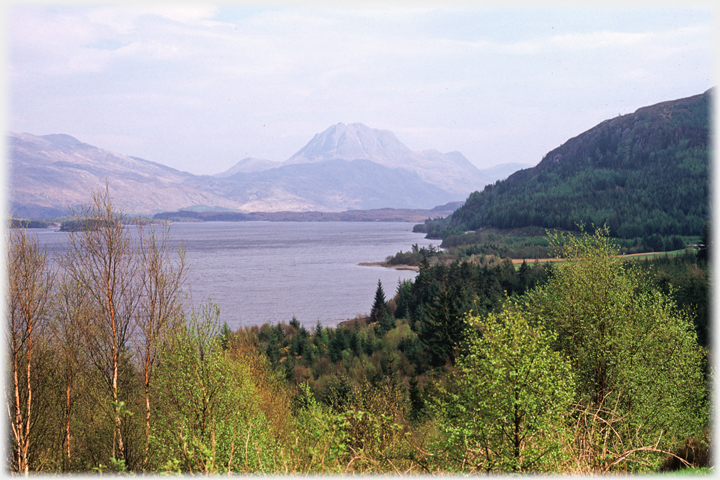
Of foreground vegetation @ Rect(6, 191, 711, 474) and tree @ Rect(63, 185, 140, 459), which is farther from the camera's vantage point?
tree @ Rect(63, 185, 140, 459)

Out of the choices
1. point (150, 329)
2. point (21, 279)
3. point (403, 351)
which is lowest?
point (403, 351)

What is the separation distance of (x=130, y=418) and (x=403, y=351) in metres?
39.0

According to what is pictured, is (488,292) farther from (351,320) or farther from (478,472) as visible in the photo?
(478,472)

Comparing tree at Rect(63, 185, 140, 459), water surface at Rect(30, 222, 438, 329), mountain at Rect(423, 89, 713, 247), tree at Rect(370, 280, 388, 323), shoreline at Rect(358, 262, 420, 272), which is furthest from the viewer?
mountain at Rect(423, 89, 713, 247)

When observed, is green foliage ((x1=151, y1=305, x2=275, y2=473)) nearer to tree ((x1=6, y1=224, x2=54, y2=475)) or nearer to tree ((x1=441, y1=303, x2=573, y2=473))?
tree ((x1=6, y1=224, x2=54, y2=475))

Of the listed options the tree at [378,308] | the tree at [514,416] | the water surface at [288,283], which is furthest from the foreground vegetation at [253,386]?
the tree at [378,308]

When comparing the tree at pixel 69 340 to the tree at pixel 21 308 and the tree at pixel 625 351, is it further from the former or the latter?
the tree at pixel 625 351

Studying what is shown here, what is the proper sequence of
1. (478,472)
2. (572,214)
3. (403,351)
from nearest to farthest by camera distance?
(478,472), (403,351), (572,214)

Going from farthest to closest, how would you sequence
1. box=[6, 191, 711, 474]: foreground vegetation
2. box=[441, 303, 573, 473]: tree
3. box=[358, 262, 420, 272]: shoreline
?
box=[358, 262, 420, 272]: shoreline
box=[6, 191, 711, 474]: foreground vegetation
box=[441, 303, 573, 473]: tree

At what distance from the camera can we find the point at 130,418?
802 inches

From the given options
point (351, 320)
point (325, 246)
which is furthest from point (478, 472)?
point (325, 246)

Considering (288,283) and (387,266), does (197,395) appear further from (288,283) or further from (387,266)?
(387,266)

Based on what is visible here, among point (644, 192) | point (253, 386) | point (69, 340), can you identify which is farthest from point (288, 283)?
point (644, 192)

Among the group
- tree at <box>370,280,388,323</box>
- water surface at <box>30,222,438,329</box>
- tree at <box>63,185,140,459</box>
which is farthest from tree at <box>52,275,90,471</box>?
tree at <box>370,280,388,323</box>
